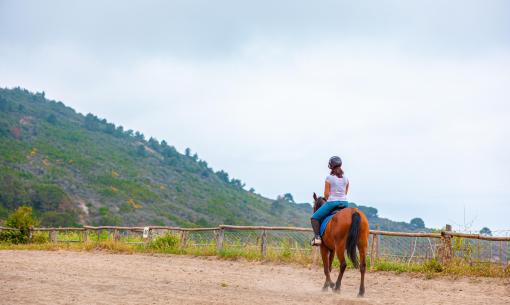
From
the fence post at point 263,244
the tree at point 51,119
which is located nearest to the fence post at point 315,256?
the fence post at point 263,244

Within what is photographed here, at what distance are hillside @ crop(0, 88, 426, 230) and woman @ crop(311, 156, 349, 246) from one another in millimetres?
43646

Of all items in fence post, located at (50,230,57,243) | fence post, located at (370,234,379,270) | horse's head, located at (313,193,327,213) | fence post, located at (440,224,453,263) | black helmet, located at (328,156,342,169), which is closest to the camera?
black helmet, located at (328,156,342,169)

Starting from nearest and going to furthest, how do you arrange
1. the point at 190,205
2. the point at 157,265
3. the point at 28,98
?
the point at 157,265, the point at 190,205, the point at 28,98

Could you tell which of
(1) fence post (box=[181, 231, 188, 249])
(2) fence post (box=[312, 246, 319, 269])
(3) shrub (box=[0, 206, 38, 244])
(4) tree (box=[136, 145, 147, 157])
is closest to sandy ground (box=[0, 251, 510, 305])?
(2) fence post (box=[312, 246, 319, 269])

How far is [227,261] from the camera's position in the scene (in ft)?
57.6

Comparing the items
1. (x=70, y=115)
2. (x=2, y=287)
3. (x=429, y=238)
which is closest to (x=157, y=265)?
(x=2, y=287)

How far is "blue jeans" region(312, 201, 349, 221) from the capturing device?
11.0 metres

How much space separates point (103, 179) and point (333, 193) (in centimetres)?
6551

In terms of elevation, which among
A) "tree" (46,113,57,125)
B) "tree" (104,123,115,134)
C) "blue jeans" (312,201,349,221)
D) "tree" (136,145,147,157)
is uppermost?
"tree" (104,123,115,134)

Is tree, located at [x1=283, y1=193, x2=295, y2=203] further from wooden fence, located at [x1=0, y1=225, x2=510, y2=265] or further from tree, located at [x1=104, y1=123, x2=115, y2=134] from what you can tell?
wooden fence, located at [x1=0, y1=225, x2=510, y2=265]

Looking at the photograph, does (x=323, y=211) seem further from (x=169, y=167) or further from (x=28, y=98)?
(x=28, y=98)

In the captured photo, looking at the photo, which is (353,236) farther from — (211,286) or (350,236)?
(211,286)

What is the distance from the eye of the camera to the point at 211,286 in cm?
1121

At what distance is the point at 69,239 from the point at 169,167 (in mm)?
71420
